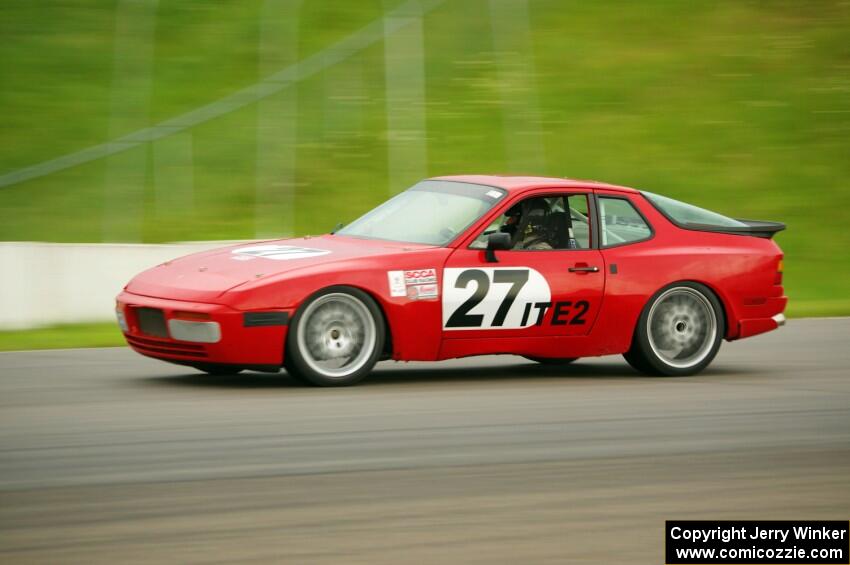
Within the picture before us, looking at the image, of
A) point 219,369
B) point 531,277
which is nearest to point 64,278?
point 219,369

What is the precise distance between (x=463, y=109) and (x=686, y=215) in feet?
41.1

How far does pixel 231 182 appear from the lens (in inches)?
821

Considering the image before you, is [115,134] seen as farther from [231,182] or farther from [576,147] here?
[576,147]

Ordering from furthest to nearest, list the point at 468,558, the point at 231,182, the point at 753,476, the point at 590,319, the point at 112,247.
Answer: the point at 231,182 < the point at 112,247 < the point at 590,319 < the point at 753,476 < the point at 468,558

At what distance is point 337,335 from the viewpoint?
886cm

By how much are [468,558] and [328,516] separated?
808 millimetres

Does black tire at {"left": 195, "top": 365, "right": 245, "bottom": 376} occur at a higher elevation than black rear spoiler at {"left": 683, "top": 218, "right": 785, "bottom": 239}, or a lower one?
lower

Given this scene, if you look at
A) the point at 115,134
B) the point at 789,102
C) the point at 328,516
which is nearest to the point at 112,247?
the point at 328,516

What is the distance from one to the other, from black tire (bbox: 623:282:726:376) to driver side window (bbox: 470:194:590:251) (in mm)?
Answer: 748

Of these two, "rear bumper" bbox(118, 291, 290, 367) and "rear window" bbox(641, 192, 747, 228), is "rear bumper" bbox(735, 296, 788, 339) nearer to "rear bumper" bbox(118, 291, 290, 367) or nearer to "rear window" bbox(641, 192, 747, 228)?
"rear window" bbox(641, 192, 747, 228)

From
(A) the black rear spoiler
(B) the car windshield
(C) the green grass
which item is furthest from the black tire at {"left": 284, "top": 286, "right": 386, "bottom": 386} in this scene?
(C) the green grass

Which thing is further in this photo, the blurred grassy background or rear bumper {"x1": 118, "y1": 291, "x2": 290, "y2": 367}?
the blurred grassy background

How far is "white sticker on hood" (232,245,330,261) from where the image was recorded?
9125 mm

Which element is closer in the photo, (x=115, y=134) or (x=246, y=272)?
(x=246, y=272)
